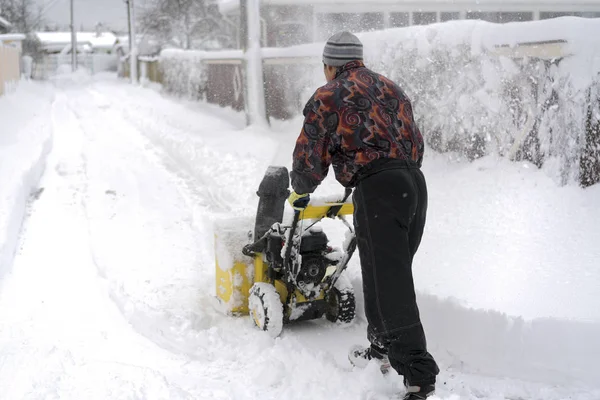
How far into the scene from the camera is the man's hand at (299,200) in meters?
3.69

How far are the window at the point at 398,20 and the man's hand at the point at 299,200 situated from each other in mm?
15167

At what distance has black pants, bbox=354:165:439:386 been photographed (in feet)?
10.8

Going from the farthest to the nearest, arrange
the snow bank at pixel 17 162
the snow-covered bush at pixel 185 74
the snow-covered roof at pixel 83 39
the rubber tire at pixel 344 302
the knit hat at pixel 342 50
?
the snow-covered roof at pixel 83 39, the snow-covered bush at pixel 185 74, the snow bank at pixel 17 162, the rubber tire at pixel 344 302, the knit hat at pixel 342 50

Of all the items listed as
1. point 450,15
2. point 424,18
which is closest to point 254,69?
point 424,18

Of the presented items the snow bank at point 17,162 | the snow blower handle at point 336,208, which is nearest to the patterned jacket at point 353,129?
the snow blower handle at point 336,208

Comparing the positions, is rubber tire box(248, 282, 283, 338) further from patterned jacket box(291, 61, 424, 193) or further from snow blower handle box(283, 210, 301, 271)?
patterned jacket box(291, 61, 424, 193)

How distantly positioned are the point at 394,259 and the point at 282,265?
3.48 ft

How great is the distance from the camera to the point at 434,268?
5070 mm

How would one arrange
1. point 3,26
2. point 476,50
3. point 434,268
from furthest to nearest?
point 3,26 → point 476,50 → point 434,268

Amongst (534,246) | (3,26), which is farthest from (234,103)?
(3,26)

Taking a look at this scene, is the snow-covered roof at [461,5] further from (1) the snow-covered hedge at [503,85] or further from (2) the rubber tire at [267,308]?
(2) the rubber tire at [267,308]

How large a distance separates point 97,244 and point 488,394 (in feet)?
13.7

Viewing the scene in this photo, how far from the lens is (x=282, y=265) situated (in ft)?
13.8

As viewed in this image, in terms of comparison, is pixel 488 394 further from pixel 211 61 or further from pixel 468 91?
pixel 211 61
